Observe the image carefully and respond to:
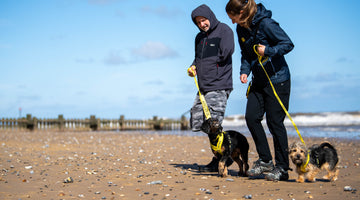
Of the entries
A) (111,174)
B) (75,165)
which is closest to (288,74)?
(111,174)

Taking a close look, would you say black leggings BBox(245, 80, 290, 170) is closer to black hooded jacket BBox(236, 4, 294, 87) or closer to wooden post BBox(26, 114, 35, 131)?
black hooded jacket BBox(236, 4, 294, 87)

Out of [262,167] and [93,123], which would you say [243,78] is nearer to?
[262,167]

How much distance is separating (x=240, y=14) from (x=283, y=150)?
2.06 meters

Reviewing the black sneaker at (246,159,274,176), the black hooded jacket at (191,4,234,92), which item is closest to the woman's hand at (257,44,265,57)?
the black hooded jacket at (191,4,234,92)

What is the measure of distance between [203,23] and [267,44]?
1216mm

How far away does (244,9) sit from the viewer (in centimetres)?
528

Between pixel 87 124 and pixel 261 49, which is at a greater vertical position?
pixel 261 49

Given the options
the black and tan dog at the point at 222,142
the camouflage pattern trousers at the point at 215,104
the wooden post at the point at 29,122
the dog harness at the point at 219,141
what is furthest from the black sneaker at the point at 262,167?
the wooden post at the point at 29,122

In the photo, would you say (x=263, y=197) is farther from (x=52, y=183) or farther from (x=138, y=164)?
(x=138, y=164)

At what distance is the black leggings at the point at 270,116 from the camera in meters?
5.50

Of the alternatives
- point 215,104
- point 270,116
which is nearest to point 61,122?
point 215,104

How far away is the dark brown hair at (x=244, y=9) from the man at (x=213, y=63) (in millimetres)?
841

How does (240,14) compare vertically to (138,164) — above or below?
above

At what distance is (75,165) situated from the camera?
25.1 feet
